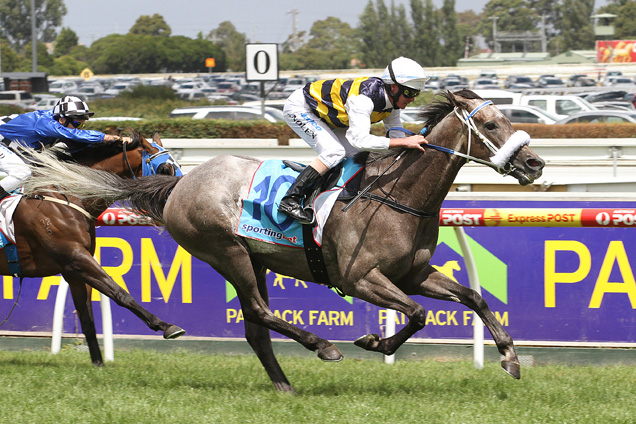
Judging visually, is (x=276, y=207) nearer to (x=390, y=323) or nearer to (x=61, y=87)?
(x=390, y=323)

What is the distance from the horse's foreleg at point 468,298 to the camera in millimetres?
4340

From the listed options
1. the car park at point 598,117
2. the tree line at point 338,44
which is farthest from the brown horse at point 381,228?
the tree line at point 338,44

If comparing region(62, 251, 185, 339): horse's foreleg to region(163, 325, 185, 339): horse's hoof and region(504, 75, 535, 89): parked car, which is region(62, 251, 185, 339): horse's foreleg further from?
region(504, 75, 535, 89): parked car

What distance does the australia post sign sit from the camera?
5430 mm

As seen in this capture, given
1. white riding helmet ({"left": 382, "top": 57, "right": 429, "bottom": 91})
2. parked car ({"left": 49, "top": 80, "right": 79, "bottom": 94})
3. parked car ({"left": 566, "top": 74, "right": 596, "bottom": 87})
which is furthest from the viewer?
parked car ({"left": 49, "top": 80, "right": 79, "bottom": 94})

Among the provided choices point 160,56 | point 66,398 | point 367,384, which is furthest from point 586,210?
point 160,56

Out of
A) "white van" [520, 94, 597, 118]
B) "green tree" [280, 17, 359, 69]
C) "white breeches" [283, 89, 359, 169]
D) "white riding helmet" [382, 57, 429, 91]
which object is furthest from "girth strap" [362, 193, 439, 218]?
"green tree" [280, 17, 359, 69]

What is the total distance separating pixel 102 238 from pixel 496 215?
2952 millimetres

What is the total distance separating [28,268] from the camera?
219 inches

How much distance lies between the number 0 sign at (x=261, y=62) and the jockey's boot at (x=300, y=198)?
447 inches

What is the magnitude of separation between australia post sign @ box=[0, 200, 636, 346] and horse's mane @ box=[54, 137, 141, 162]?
0.49 meters

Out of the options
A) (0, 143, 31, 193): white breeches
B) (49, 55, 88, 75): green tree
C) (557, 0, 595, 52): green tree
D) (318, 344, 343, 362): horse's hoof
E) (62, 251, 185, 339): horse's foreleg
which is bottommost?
(318, 344, 343, 362): horse's hoof

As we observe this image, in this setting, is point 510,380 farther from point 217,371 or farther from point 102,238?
point 102,238

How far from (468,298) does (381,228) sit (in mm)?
609
